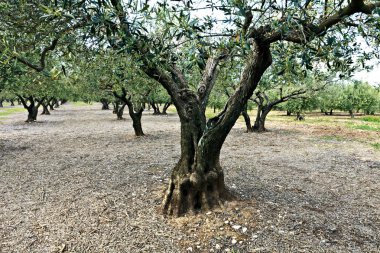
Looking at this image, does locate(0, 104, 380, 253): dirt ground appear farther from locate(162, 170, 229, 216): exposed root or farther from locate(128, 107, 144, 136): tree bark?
locate(128, 107, 144, 136): tree bark

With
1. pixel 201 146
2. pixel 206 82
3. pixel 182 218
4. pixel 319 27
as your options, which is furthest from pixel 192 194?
pixel 319 27

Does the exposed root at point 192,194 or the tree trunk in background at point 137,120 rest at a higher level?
the tree trunk in background at point 137,120

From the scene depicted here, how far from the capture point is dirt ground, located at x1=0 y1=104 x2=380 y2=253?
543cm

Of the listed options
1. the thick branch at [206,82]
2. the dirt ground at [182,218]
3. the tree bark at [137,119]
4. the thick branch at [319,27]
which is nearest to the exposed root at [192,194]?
the dirt ground at [182,218]

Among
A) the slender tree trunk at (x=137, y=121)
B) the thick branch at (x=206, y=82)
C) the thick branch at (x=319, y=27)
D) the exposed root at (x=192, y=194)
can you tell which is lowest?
the exposed root at (x=192, y=194)

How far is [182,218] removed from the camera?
20.7ft

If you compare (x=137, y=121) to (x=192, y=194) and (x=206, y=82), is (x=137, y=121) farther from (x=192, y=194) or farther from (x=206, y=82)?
(x=192, y=194)

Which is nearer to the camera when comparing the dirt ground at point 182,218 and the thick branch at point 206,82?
the dirt ground at point 182,218

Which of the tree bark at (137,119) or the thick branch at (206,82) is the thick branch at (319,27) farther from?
the tree bark at (137,119)

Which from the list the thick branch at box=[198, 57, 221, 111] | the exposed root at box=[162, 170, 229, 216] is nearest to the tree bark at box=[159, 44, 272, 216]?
the exposed root at box=[162, 170, 229, 216]

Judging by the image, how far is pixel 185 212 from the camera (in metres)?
6.48

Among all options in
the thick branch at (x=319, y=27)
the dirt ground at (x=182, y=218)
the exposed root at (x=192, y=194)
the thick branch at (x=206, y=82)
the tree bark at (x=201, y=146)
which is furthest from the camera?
the thick branch at (x=206, y=82)

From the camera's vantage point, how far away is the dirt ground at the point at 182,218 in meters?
5.43

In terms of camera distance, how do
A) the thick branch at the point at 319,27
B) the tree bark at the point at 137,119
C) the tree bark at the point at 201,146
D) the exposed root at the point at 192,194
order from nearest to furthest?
the thick branch at the point at 319,27
the tree bark at the point at 201,146
the exposed root at the point at 192,194
the tree bark at the point at 137,119
